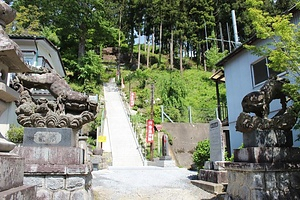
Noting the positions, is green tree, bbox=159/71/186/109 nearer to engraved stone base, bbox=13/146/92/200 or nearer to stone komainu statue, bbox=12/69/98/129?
stone komainu statue, bbox=12/69/98/129

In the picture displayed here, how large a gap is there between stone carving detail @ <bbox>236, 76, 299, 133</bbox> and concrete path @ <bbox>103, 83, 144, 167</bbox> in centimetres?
1328

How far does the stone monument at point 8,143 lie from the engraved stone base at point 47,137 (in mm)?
2015

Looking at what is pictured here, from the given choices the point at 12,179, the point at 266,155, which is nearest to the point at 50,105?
the point at 12,179

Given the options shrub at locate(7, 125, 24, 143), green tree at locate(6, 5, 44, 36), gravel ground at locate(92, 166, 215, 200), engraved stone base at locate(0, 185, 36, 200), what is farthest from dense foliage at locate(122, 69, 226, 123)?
engraved stone base at locate(0, 185, 36, 200)

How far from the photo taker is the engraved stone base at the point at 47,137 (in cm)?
497

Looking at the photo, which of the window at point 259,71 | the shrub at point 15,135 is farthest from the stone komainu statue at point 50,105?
the window at point 259,71

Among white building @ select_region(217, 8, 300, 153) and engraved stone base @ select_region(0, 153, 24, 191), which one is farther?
white building @ select_region(217, 8, 300, 153)

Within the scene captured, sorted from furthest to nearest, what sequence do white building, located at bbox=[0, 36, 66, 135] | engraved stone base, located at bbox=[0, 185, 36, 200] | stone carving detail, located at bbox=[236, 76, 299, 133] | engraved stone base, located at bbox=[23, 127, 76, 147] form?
white building, located at bbox=[0, 36, 66, 135] < stone carving detail, located at bbox=[236, 76, 299, 133] < engraved stone base, located at bbox=[23, 127, 76, 147] < engraved stone base, located at bbox=[0, 185, 36, 200]

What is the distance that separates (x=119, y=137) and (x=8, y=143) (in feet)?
62.8

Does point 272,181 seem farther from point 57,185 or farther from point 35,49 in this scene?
point 35,49

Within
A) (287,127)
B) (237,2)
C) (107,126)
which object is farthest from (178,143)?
(237,2)

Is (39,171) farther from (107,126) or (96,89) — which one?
(96,89)

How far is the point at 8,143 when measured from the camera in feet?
8.95

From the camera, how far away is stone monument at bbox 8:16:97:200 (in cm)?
483
